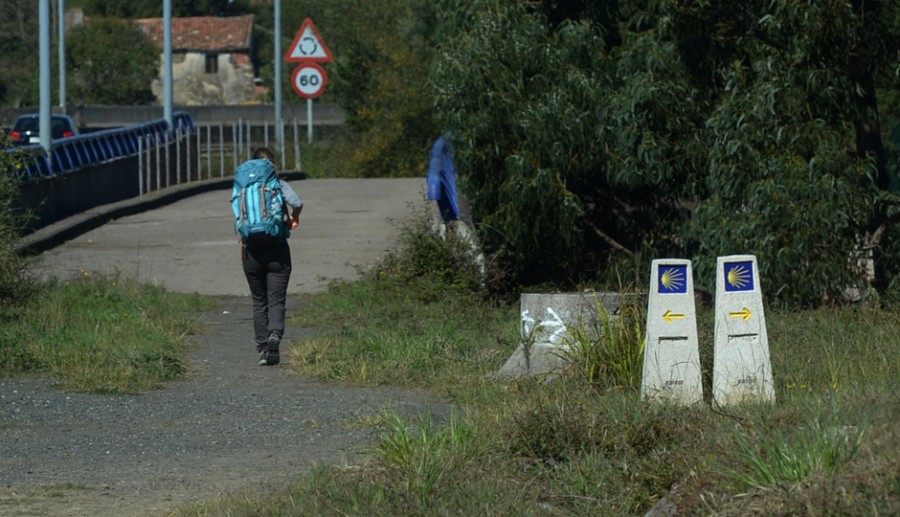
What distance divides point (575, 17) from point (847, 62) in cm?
320

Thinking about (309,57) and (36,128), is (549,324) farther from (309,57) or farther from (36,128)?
(36,128)

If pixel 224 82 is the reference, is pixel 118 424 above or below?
below

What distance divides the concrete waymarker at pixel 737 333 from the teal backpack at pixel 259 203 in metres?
3.78

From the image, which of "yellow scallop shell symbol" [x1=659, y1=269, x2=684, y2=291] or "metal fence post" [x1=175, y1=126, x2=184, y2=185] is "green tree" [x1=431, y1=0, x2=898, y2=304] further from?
"metal fence post" [x1=175, y1=126, x2=184, y2=185]

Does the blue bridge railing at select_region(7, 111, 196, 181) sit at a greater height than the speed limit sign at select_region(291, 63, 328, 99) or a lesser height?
lesser

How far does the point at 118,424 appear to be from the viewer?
24.3ft

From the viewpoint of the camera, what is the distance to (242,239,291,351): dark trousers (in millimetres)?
9906

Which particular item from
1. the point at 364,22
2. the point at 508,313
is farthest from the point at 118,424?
the point at 364,22

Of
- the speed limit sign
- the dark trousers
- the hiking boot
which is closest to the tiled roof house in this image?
the speed limit sign

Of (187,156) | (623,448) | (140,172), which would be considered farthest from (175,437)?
(187,156)

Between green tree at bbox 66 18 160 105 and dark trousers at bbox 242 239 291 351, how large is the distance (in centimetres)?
6286

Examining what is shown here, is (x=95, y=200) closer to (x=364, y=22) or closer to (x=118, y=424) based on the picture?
(x=118, y=424)

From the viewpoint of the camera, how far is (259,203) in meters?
9.66

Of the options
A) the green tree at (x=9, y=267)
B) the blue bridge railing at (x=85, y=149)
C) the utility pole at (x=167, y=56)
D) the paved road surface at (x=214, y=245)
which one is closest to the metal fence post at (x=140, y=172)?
the blue bridge railing at (x=85, y=149)
